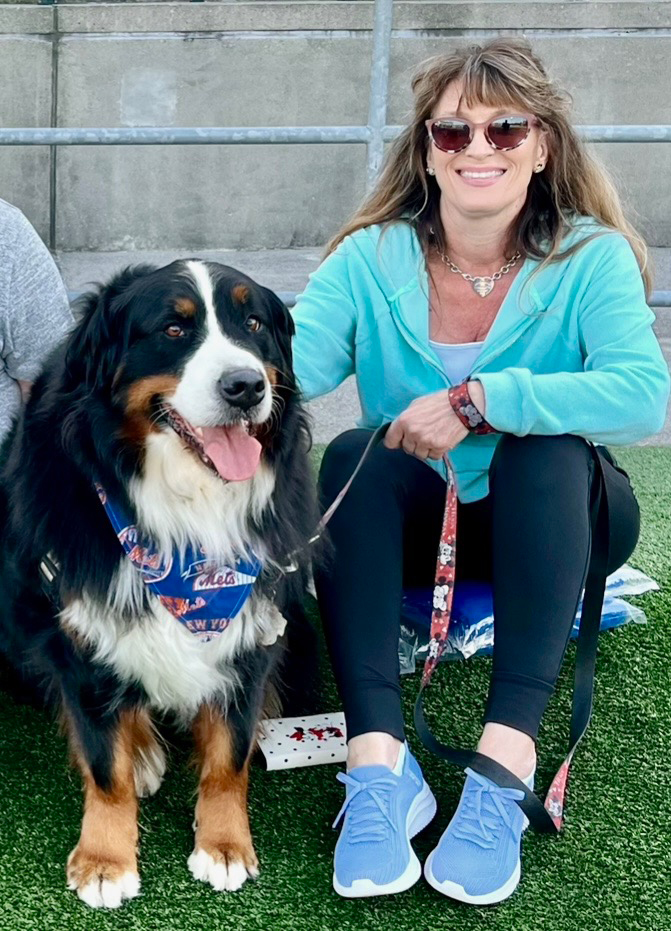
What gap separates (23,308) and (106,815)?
98cm

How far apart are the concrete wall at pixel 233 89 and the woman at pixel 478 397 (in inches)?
153

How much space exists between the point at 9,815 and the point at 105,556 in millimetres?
501

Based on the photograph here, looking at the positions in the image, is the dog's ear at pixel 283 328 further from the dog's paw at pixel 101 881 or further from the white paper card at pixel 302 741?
the dog's paw at pixel 101 881

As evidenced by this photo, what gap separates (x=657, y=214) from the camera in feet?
20.6

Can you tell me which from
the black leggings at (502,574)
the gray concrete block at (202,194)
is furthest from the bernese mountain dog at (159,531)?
the gray concrete block at (202,194)

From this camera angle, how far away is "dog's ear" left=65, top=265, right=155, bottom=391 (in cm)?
174

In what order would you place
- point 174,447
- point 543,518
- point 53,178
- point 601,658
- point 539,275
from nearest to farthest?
point 174,447 → point 543,518 → point 539,275 → point 601,658 → point 53,178

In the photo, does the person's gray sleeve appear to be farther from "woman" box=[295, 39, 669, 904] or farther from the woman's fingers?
the woman's fingers

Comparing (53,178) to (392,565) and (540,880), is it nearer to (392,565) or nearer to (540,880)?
(392,565)

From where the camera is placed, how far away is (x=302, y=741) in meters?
2.13

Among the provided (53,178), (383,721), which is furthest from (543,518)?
(53,178)

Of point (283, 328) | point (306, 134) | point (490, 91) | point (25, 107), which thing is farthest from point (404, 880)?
point (25, 107)

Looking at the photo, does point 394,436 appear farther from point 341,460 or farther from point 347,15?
point 347,15

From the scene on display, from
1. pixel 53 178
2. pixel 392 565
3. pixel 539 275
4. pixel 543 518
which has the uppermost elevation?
pixel 539 275
